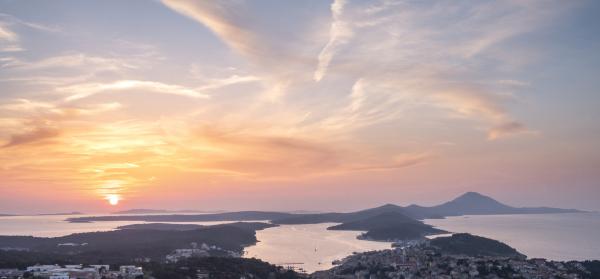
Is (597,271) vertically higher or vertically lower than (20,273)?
lower

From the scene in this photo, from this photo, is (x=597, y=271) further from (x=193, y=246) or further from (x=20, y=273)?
(x=193, y=246)

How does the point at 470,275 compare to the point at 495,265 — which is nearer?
the point at 470,275

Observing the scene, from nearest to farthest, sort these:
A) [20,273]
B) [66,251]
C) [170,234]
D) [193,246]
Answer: [20,273] < [66,251] < [193,246] < [170,234]

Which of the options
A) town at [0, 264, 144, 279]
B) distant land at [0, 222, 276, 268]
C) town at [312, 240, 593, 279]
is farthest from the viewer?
distant land at [0, 222, 276, 268]

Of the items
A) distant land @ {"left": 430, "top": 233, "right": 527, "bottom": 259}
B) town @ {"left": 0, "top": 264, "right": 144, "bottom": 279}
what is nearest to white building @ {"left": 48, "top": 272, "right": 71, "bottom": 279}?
town @ {"left": 0, "top": 264, "right": 144, "bottom": 279}

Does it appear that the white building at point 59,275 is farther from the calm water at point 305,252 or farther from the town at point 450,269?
the calm water at point 305,252

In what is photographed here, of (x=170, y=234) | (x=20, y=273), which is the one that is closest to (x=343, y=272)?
(x=20, y=273)

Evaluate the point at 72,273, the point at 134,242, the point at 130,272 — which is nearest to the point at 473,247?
the point at 130,272

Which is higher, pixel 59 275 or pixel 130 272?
pixel 59 275

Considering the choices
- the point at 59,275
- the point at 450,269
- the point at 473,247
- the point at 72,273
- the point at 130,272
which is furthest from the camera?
the point at 473,247

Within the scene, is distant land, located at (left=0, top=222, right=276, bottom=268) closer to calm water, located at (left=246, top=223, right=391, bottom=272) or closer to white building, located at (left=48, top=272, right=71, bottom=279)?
calm water, located at (left=246, top=223, right=391, bottom=272)

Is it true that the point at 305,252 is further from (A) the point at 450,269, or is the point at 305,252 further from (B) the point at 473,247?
(A) the point at 450,269
